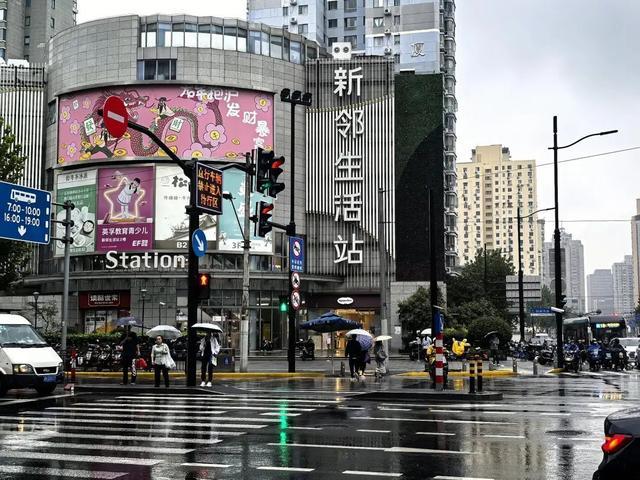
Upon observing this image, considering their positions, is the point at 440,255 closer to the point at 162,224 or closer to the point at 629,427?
the point at 162,224

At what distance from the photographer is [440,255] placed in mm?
61062

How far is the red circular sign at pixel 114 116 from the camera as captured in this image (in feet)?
66.3

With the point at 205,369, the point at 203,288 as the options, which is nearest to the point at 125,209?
the point at 205,369

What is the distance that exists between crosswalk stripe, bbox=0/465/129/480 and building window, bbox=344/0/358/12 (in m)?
109

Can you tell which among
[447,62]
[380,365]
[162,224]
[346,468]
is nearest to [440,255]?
[162,224]

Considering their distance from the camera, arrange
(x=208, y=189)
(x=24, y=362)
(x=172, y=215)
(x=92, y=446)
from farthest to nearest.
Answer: (x=172, y=215) → (x=208, y=189) → (x=24, y=362) → (x=92, y=446)

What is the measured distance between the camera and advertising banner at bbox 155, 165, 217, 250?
2178 inches

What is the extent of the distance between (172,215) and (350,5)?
6855cm

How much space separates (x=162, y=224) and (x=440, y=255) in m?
22.4

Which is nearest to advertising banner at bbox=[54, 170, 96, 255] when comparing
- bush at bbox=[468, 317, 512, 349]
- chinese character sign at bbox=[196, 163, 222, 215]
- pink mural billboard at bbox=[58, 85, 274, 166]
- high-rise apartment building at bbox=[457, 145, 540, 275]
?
pink mural billboard at bbox=[58, 85, 274, 166]

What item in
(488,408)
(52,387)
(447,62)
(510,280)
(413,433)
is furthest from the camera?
(447,62)

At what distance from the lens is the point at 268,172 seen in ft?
83.1

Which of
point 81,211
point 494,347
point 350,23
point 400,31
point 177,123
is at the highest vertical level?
point 350,23

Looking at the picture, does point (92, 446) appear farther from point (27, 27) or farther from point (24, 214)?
point (27, 27)
